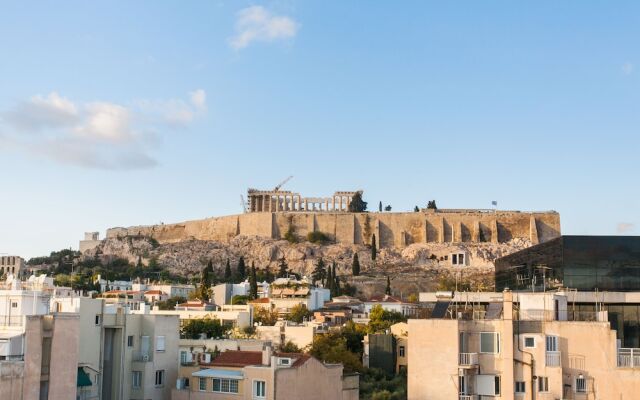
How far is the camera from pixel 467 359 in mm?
29156

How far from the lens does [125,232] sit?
156 metres

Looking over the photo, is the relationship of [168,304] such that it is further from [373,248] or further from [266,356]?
[373,248]

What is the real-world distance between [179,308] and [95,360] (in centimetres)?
3646

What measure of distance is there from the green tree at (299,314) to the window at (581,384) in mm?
41109

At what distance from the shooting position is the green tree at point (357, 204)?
152 metres

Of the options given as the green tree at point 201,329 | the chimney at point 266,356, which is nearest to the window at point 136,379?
the chimney at point 266,356

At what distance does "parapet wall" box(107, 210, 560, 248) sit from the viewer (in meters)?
A: 144

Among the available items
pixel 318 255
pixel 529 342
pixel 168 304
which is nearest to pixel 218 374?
pixel 529 342

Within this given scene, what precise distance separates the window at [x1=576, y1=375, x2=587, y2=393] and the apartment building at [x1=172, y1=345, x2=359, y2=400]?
10.3 metres

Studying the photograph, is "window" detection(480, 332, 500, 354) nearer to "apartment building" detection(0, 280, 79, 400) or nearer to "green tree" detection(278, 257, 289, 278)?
"apartment building" detection(0, 280, 79, 400)

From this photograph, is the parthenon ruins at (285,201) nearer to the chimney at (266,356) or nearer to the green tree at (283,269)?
the green tree at (283,269)

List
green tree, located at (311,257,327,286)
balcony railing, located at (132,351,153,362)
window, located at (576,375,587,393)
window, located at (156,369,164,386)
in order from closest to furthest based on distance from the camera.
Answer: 1. window, located at (576,375,587,393)
2. balcony railing, located at (132,351,153,362)
3. window, located at (156,369,164,386)
4. green tree, located at (311,257,327,286)

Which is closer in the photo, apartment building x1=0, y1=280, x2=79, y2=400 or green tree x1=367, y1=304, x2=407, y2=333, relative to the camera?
apartment building x1=0, y1=280, x2=79, y2=400

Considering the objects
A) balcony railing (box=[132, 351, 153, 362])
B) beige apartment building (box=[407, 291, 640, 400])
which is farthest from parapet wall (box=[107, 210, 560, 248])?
beige apartment building (box=[407, 291, 640, 400])
